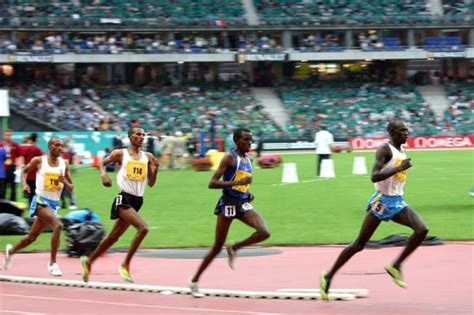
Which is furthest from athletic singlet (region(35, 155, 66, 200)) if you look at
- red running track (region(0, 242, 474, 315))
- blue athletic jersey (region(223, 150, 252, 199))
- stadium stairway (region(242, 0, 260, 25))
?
stadium stairway (region(242, 0, 260, 25))

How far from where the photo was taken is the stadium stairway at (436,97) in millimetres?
66400

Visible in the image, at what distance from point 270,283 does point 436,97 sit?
2307 inches

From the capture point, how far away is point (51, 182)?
12.8 metres

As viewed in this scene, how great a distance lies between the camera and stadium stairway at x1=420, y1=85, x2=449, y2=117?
6640cm

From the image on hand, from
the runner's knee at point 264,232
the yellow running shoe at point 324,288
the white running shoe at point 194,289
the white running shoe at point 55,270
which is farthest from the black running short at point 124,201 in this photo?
the yellow running shoe at point 324,288

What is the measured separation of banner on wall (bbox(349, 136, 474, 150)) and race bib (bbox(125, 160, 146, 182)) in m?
48.0

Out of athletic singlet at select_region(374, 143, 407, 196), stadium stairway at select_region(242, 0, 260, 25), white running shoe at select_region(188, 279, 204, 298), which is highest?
athletic singlet at select_region(374, 143, 407, 196)

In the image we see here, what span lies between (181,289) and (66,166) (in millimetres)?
2971

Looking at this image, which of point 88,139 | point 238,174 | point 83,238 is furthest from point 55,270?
point 88,139

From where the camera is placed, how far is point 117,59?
6494 centimetres

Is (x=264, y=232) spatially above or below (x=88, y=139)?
above

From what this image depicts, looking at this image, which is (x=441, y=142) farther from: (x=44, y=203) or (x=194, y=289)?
(x=194, y=289)

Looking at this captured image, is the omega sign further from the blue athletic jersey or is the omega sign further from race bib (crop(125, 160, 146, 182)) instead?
the blue athletic jersey

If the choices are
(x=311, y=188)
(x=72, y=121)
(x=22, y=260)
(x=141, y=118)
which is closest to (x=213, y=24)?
(x=141, y=118)
